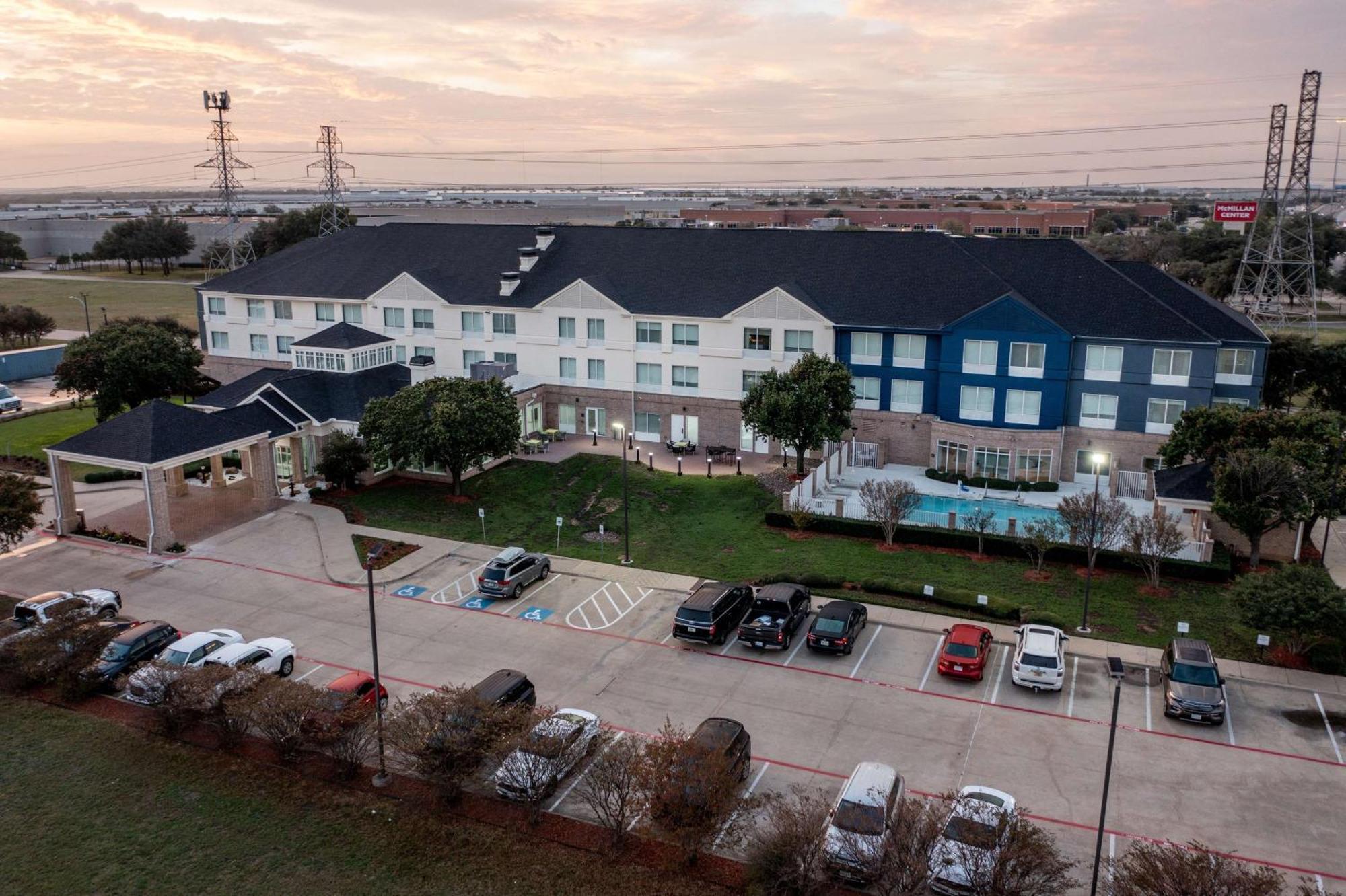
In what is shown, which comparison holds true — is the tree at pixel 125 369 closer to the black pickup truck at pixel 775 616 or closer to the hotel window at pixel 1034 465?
the black pickup truck at pixel 775 616

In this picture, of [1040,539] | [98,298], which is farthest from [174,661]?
[98,298]

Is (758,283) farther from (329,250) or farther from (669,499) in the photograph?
(329,250)

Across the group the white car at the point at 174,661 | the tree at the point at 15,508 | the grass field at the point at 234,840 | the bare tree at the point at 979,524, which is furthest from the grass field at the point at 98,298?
the bare tree at the point at 979,524

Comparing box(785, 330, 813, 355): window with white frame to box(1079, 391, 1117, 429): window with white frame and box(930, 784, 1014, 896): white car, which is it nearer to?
box(1079, 391, 1117, 429): window with white frame

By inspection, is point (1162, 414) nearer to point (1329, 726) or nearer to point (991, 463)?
point (991, 463)

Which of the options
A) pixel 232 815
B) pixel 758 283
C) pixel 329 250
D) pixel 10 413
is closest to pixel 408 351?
pixel 329 250
